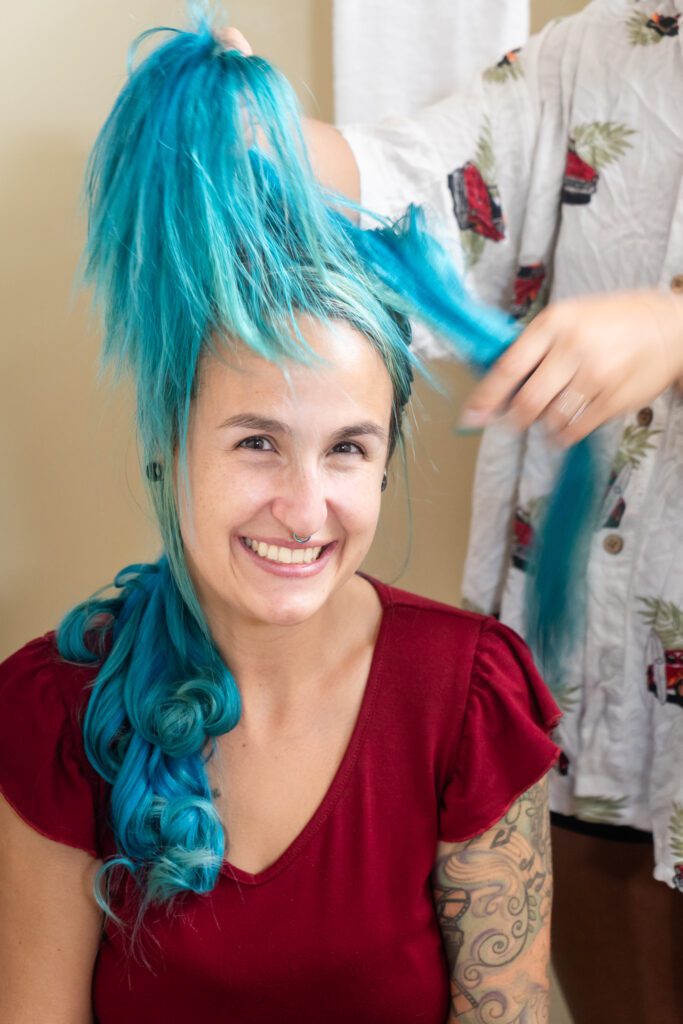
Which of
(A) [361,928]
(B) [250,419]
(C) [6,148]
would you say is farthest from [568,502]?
(C) [6,148]

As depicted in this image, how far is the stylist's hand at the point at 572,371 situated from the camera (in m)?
0.84

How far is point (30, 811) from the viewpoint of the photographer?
105 centimetres

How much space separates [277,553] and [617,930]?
2.33ft

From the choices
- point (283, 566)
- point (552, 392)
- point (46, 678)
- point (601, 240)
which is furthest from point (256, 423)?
point (601, 240)

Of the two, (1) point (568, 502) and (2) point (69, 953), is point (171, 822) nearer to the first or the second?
(2) point (69, 953)

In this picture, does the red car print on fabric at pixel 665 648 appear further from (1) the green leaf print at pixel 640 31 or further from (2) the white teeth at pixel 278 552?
(1) the green leaf print at pixel 640 31

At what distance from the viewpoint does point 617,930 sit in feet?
4.41

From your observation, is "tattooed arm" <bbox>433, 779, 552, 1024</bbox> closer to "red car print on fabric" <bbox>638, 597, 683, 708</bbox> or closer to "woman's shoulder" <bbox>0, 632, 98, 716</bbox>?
"red car print on fabric" <bbox>638, 597, 683, 708</bbox>

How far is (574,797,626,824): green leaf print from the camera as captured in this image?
1.26m

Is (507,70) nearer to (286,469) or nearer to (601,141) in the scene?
(601,141)

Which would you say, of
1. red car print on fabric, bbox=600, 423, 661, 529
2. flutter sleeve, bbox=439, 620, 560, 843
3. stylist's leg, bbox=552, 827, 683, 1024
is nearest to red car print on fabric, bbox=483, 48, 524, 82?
red car print on fabric, bbox=600, 423, 661, 529

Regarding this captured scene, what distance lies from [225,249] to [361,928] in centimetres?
62

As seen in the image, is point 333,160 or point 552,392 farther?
point 333,160

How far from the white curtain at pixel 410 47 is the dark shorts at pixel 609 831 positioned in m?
0.86
